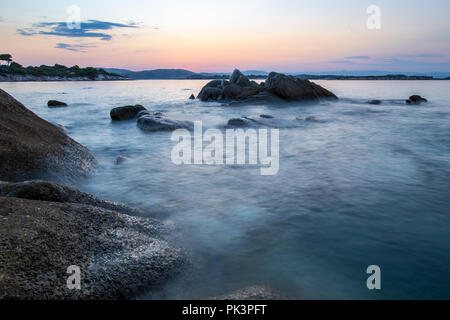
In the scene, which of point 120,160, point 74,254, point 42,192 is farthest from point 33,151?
point 74,254

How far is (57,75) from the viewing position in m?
94.2

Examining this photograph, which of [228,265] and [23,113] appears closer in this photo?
[228,265]

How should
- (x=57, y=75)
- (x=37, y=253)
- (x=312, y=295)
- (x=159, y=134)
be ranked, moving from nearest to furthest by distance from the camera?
(x=37, y=253) → (x=312, y=295) → (x=159, y=134) → (x=57, y=75)

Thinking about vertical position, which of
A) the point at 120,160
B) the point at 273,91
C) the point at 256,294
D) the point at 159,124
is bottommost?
the point at 256,294

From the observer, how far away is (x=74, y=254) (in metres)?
2.56

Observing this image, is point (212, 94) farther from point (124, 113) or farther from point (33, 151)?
point (33, 151)

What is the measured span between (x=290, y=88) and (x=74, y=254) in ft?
77.5

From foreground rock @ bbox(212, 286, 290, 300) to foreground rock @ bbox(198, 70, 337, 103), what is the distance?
72.9 ft

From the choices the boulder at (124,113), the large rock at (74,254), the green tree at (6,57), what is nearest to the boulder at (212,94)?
the boulder at (124,113)

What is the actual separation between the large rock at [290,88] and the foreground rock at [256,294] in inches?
899

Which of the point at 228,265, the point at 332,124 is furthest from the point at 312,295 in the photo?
the point at 332,124

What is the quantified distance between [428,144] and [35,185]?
35.5 feet

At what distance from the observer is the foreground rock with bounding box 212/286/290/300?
2498mm

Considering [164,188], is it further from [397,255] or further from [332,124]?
[332,124]
